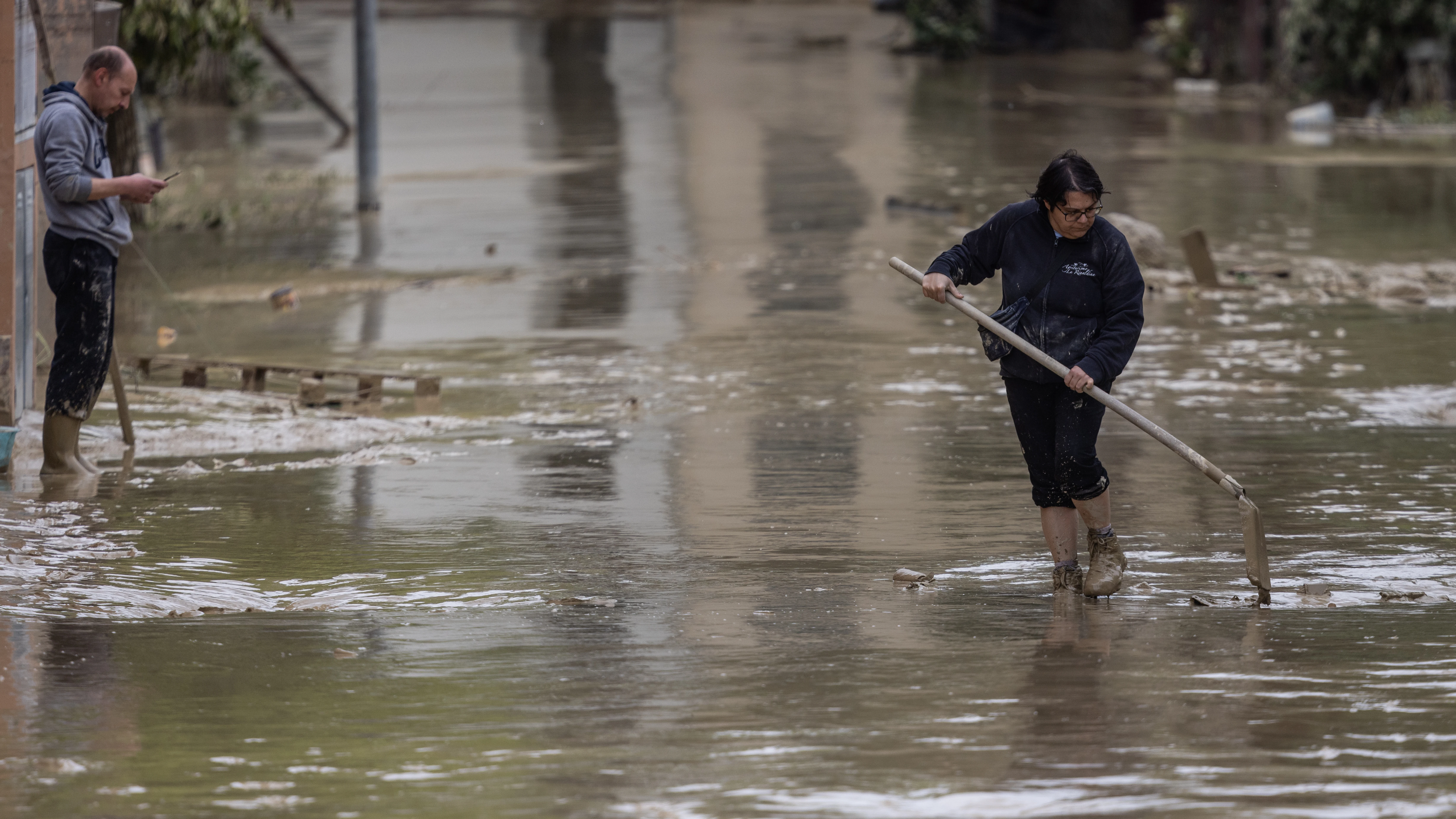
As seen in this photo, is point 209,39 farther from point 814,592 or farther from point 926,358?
point 814,592

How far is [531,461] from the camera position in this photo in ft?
26.6

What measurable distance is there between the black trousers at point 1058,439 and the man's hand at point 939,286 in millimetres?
342

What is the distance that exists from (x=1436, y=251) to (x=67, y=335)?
10.4 m

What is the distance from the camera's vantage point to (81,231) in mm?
7527

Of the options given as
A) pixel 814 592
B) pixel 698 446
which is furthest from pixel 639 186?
pixel 814 592

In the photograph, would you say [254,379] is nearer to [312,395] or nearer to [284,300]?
[312,395]

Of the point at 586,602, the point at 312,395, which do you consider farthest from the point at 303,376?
the point at 586,602

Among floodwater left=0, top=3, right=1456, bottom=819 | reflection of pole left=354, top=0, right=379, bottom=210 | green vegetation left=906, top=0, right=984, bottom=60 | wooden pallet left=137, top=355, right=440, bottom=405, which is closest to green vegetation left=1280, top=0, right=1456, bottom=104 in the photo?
green vegetation left=906, top=0, right=984, bottom=60

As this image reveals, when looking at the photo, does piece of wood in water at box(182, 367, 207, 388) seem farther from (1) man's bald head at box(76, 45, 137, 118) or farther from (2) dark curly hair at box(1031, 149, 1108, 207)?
(2) dark curly hair at box(1031, 149, 1108, 207)

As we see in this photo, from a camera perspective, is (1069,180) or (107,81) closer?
(1069,180)

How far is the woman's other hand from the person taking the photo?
581 centimetres

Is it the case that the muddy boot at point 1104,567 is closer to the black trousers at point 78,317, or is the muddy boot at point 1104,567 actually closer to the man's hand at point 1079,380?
the man's hand at point 1079,380

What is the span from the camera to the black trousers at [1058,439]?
19.1 feet

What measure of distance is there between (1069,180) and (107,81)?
4073 mm
